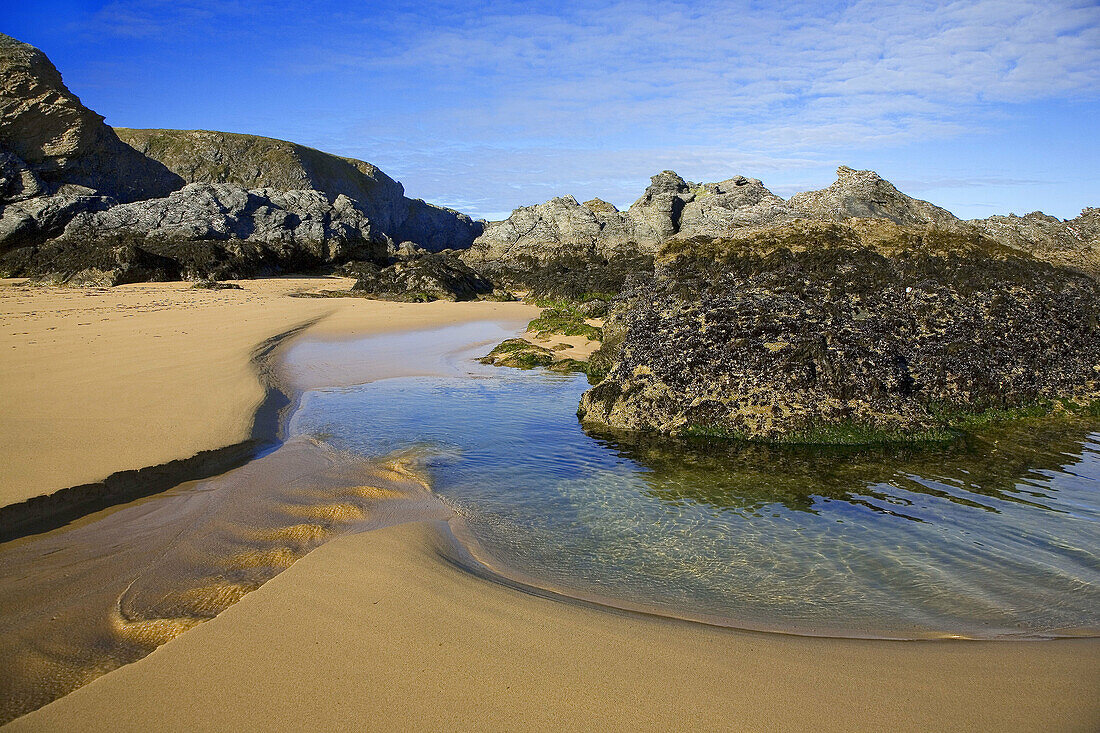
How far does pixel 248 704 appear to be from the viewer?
2262 millimetres

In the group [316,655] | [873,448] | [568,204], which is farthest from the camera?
[568,204]

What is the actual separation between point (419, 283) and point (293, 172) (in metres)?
36.4

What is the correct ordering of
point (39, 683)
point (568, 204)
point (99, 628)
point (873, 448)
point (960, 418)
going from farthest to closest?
point (568, 204) < point (960, 418) < point (873, 448) < point (99, 628) < point (39, 683)

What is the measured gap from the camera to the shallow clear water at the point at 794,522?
10.4ft

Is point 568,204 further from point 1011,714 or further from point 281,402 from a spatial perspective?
A: point 1011,714

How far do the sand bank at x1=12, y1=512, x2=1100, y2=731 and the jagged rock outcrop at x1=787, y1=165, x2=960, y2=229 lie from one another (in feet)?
32.3

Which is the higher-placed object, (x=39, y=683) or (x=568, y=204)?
(x=568, y=204)

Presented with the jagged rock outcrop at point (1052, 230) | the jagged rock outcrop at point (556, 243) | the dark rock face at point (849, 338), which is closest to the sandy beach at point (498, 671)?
the dark rock face at point (849, 338)

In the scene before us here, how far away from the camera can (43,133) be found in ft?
90.8

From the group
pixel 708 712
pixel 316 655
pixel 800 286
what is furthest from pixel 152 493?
pixel 800 286

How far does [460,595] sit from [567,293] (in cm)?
1810

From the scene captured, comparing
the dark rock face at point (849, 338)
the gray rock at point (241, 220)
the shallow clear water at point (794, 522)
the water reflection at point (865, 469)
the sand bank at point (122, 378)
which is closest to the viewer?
the shallow clear water at point (794, 522)

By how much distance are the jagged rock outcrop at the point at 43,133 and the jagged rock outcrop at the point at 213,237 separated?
12.0ft

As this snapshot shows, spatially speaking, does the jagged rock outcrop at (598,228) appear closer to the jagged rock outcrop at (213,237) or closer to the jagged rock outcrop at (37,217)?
the jagged rock outcrop at (213,237)
